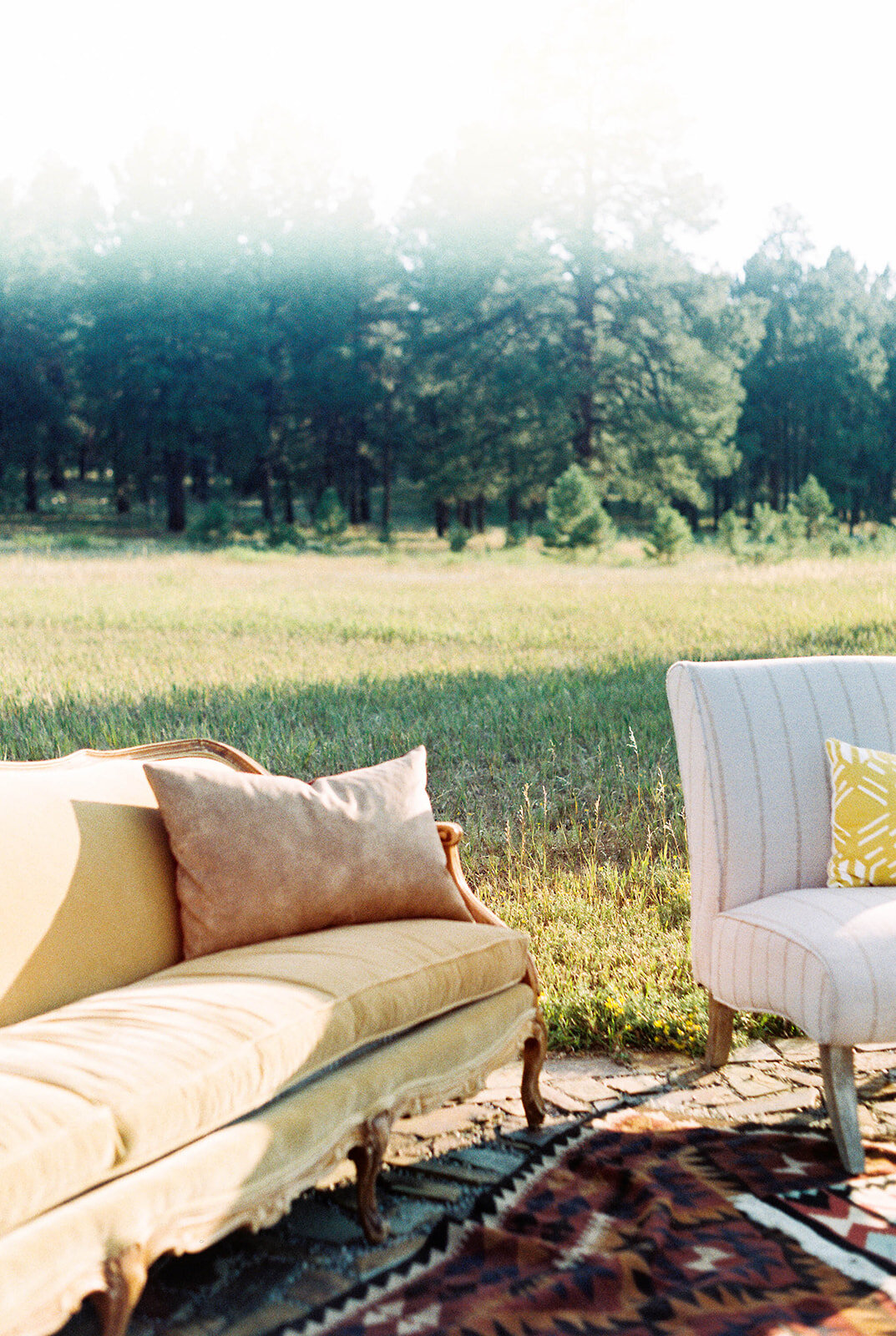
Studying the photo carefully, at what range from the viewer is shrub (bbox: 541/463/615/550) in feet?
71.9

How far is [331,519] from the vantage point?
88.3 feet

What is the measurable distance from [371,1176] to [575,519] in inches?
795

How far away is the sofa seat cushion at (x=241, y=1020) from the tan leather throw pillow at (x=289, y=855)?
0.24 ft

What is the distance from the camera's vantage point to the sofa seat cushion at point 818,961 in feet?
8.45

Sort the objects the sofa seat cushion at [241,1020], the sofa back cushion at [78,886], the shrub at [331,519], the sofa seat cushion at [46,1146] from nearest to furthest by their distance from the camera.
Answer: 1. the sofa seat cushion at [46,1146]
2. the sofa seat cushion at [241,1020]
3. the sofa back cushion at [78,886]
4. the shrub at [331,519]

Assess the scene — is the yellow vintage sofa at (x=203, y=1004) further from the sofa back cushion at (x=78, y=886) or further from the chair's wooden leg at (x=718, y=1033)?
the chair's wooden leg at (x=718, y=1033)

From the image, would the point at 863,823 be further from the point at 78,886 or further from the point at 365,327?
the point at 365,327

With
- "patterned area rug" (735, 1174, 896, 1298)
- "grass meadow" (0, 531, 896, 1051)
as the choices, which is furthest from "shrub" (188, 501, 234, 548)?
"patterned area rug" (735, 1174, 896, 1298)

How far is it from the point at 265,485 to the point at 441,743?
2799 centimetres

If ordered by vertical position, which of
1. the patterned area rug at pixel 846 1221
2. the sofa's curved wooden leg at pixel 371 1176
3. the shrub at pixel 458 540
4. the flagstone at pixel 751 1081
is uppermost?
the shrub at pixel 458 540

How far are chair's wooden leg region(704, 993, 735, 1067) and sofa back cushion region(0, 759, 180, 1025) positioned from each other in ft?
4.95

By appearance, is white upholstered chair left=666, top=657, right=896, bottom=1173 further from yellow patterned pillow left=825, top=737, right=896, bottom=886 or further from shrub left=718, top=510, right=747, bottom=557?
shrub left=718, top=510, right=747, bottom=557

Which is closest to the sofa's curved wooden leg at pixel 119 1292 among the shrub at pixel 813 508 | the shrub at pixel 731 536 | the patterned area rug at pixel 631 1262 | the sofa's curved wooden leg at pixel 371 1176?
the patterned area rug at pixel 631 1262

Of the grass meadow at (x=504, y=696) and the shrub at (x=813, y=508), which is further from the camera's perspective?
the shrub at (x=813, y=508)
